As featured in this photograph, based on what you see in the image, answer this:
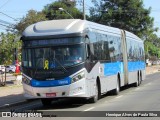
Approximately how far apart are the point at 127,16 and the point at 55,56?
1974 inches

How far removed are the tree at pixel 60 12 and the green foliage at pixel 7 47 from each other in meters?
42.2

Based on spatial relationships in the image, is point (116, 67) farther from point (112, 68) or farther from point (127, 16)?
point (127, 16)

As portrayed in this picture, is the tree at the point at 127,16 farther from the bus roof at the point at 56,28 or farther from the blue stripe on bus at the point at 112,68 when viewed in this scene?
the bus roof at the point at 56,28

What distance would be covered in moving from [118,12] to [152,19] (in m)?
5.18

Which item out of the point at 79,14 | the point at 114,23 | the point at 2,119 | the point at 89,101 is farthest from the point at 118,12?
the point at 2,119

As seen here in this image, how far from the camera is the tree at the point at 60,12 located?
77.7 metres

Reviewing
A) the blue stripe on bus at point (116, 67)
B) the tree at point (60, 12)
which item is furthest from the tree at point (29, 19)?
→ the blue stripe on bus at point (116, 67)

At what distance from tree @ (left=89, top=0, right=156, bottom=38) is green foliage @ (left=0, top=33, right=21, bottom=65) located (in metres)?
33.8

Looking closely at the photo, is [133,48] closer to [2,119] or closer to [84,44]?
[84,44]

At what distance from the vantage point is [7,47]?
1294 inches

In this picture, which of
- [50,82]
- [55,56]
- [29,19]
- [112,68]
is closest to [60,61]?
[55,56]

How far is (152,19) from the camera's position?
2537 inches

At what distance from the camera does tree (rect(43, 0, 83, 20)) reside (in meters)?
77.7

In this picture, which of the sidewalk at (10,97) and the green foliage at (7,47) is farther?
the green foliage at (7,47)
